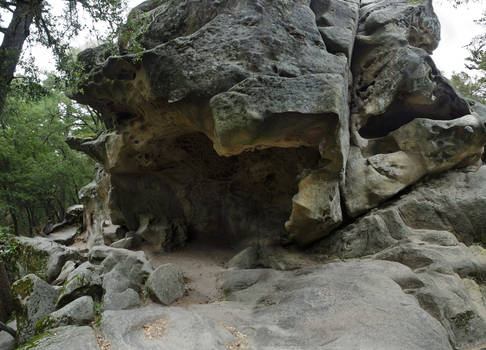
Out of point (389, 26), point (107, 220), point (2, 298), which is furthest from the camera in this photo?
point (107, 220)

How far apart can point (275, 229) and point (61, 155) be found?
17269mm

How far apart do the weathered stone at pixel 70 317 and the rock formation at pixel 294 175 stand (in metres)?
0.07

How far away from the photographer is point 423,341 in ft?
10.6

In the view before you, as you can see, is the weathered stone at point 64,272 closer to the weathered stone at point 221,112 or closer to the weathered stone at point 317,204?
the weathered stone at point 221,112

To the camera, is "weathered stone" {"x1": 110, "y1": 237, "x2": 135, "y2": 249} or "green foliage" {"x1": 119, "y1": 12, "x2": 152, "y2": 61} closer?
"green foliage" {"x1": 119, "y1": 12, "x2": 152, "y2": 61}

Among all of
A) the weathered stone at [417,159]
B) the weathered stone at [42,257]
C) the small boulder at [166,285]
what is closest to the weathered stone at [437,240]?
the weathered stone at [417,159]

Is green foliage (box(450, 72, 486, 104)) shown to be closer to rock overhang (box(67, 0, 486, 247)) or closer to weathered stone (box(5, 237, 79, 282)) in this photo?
rock overhang (box(67, 0, 486, 247))

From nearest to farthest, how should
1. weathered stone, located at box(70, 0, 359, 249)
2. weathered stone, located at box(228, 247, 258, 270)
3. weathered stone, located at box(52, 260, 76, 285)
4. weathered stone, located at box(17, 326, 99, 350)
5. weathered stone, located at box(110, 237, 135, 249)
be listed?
weathered stone, located at box(17, 326, 99, 350) → weathered stone, located at box(70, 0, 359, 249) → weathered stone, located at box(52, 260, 76, 285) → weathered stone, located at box(228, 247, 258, 270) → weathered stone, located at box(110, 237, 135, 249)

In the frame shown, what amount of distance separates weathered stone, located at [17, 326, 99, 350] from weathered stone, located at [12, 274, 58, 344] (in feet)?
2.66

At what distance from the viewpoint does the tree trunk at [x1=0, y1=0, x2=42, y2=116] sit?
5.64m

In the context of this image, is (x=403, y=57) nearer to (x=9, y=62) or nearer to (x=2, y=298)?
(x=9, y=62)

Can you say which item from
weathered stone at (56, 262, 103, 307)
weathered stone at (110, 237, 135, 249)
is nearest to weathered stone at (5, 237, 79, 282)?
weathered stone at (110, 237, 135, 249)

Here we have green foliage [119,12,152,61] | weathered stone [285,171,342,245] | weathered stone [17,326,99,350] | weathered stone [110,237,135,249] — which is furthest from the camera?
weathered stone [110,237,135,249]

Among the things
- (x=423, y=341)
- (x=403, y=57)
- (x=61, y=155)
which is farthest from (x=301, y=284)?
(x=61, y=155)
